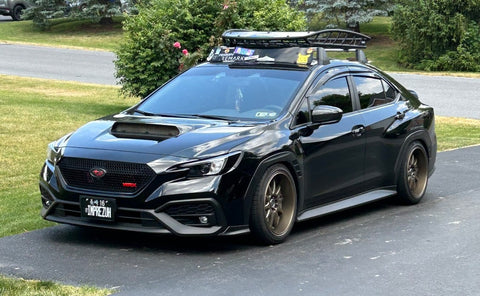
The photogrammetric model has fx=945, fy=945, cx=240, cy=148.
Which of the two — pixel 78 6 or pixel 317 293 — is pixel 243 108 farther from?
pixel 78 6

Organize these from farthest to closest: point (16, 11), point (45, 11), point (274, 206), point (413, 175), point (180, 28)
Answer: point (16, 11), point (45, 11), point (180, 28), point (413, 175), point (274, 206)

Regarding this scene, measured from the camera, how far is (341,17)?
34219mm

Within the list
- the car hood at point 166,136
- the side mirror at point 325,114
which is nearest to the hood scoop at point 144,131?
the car hood at point 166,136

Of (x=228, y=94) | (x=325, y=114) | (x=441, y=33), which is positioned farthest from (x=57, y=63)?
(x=325, y=114)

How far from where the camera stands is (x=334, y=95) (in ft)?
28.8

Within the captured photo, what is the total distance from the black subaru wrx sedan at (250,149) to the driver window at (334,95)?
16 mm

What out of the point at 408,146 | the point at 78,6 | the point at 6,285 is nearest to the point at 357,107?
the point at 408,146

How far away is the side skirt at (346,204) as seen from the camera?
813 centimetres

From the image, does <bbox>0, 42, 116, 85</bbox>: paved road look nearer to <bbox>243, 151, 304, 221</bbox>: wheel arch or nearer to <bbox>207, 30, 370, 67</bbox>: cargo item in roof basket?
<bbox>207, 30, 370, 67</bbox>: cargo item in roof basket

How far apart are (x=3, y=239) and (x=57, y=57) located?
23.5 meters

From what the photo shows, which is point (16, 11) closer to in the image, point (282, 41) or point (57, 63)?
point (57, 63)

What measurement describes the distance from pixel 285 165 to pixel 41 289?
2487 millimetres

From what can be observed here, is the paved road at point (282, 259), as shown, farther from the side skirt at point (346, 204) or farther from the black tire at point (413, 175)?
the black tire at point (413, 175)

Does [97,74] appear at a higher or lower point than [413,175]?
lower
